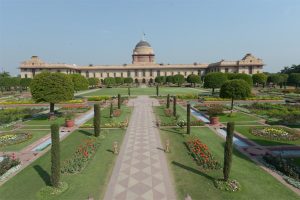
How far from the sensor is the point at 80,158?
520 inches

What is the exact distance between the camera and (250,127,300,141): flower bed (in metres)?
17.6

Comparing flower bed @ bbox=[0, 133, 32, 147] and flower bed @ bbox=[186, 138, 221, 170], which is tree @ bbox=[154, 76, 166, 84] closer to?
flower bed @ bbox=[0, 133, 32, 147]

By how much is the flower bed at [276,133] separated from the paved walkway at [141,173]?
840 cm

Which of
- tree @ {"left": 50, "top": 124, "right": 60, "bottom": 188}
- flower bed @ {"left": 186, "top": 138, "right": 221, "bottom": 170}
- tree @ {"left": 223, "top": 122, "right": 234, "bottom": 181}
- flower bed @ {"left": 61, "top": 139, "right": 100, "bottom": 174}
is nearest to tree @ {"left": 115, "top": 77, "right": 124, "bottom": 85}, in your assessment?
flower bed @ {"left": 61, "top": 139, "right": 100, "bottom": 174}

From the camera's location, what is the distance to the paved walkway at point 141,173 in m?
9.77

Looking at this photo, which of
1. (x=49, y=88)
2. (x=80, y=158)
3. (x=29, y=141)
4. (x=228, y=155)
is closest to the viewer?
(x=228, y=155)

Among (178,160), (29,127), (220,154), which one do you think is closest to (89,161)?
(178,160)

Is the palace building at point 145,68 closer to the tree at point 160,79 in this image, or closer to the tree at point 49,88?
the tree at point 160,79

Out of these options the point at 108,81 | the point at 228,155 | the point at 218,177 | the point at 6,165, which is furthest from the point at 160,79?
the point at 228,155

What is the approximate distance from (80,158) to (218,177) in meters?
7.60

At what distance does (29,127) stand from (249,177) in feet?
65.4

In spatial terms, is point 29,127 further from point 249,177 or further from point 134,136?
point 249,177

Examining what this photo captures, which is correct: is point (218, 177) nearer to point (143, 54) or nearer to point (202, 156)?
point (202, 156)

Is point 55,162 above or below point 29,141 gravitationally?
above
